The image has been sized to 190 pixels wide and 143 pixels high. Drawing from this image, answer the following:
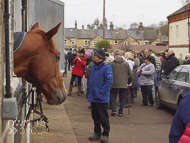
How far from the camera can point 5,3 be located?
232 cm

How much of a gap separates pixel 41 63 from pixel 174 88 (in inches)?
278

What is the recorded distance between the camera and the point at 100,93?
22.3ft

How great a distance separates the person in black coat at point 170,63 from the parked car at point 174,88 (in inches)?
77.3

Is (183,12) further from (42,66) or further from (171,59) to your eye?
(42,66)

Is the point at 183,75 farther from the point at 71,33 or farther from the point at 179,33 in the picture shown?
the point at 71,33

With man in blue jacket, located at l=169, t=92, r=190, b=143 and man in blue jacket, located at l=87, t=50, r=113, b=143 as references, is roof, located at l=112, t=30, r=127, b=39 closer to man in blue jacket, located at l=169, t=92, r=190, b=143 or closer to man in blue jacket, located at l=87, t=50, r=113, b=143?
man in blue jacket, located at l=87, t=50, r=113, b=143

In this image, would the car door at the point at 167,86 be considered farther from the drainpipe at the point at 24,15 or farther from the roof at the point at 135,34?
the roof at the point at 135,34

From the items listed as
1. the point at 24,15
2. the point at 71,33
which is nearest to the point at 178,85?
the point at 24,15

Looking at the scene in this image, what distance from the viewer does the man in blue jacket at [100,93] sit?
267 inches

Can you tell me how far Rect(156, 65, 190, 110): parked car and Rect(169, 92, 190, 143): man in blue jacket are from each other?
A: 6205 mm

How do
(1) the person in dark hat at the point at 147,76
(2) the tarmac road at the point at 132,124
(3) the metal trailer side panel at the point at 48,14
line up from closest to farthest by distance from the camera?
1. (3) the metal trailer side panel at the point at 48,14
2. (2) the tarmac road at the point at 132,124
3. (1) the person in dark hat at the point at 147,76

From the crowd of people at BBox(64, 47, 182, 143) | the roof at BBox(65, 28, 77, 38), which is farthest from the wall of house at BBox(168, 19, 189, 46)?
the roof at BBox(65, 28, 77, 38)

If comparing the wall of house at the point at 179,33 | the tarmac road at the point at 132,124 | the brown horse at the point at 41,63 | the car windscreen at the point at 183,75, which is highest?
the wall of house at the point at 179,33

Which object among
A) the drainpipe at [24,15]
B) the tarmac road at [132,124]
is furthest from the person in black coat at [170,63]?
the drainpipe at [24,15]
